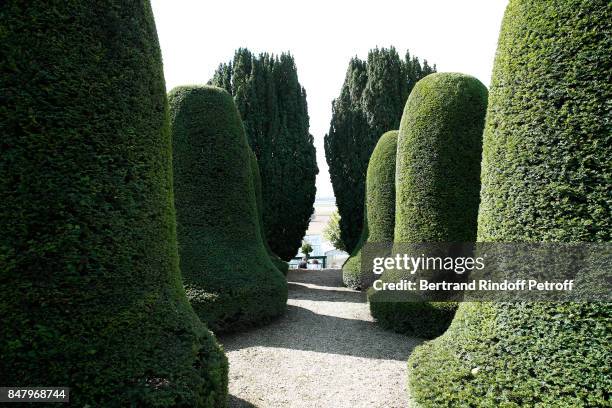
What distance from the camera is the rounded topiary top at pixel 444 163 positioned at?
22.1 feet

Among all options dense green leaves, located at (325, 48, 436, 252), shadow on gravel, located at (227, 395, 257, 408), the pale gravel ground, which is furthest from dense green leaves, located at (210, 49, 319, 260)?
shadow on gravel, located at (227, 395, 257, 408)

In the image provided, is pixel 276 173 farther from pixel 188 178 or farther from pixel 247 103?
pixel 188 178

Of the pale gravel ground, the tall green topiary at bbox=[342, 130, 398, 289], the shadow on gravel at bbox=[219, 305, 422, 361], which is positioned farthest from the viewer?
the tall green topiary at bbox=[342, 130, 398, 289]

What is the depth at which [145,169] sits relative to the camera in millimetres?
3561

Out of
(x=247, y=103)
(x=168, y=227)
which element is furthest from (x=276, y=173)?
(x=168, y=227)

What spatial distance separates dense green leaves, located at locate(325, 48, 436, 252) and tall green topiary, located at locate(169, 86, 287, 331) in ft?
28.1

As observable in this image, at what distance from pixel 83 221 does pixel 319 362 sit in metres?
4.02

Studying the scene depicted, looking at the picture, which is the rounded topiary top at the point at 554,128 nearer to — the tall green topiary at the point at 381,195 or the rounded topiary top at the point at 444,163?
the rounded topiary top at the point at 444,163

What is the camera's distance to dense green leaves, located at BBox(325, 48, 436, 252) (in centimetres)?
1614

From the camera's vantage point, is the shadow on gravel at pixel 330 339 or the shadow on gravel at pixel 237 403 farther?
the shadow on gravel at pixel 330 339

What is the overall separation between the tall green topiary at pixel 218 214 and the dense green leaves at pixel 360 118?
28.1ft

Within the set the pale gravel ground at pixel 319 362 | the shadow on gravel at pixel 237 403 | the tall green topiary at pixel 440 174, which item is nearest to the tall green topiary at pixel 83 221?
the shadow on gravel at pixel 237 403

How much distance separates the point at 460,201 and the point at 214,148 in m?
4.49

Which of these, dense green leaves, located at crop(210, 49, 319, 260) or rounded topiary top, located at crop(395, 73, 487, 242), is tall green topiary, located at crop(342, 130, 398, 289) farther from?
dense green leaves, located at crop(210, 49, 319, 260)
